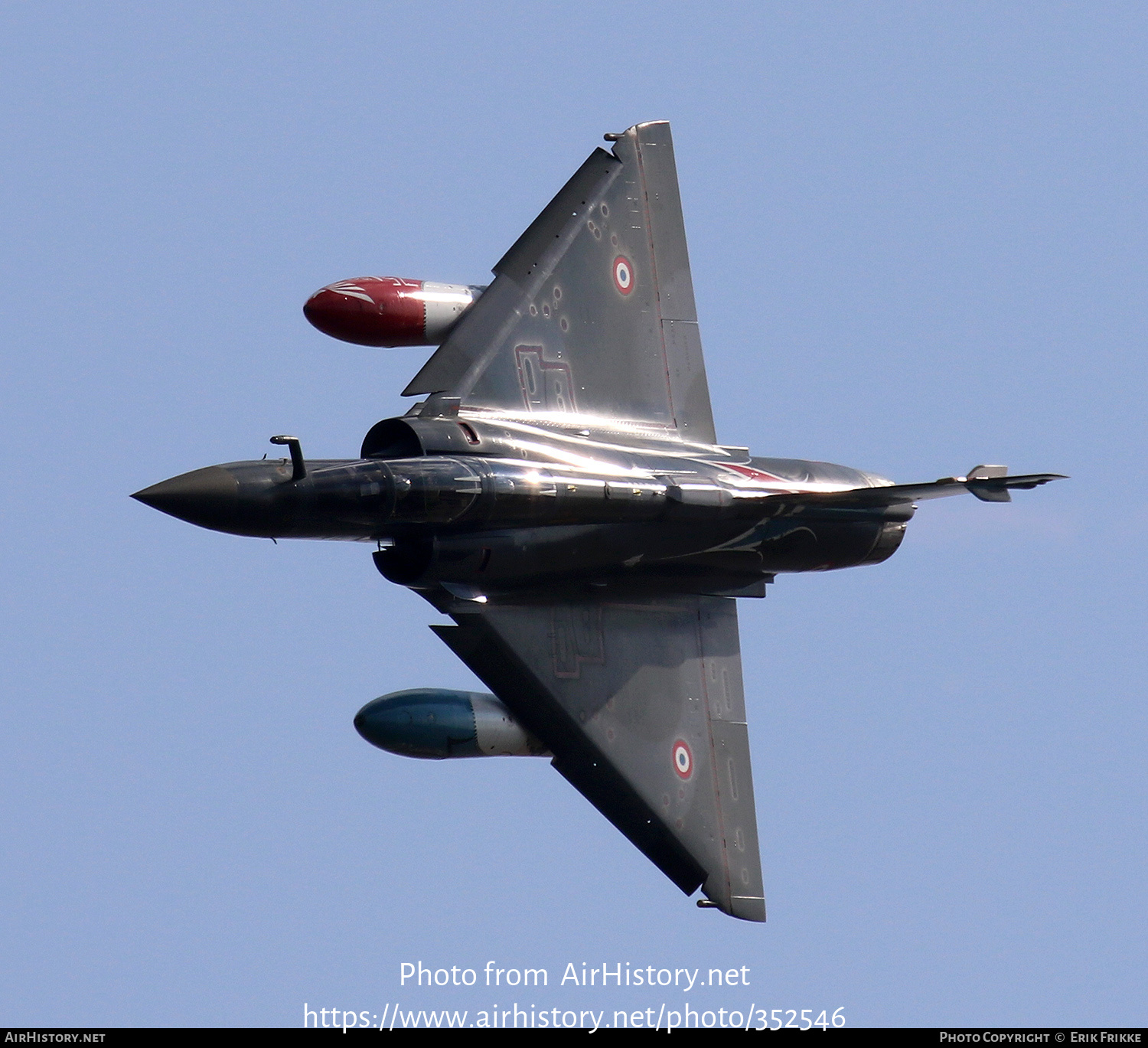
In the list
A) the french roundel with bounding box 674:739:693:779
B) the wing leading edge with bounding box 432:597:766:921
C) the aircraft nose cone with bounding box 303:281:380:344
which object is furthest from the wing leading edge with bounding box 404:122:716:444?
the french roundel with bounding box 674:739:693:779

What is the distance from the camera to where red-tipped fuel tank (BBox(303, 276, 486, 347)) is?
81.3 ft

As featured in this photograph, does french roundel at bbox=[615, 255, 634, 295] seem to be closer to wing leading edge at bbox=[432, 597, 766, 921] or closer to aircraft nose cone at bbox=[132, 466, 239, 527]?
wing leading edge at bbox=[432, 597, 766, 921]

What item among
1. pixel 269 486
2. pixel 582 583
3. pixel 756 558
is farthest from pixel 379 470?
pixel 756 558

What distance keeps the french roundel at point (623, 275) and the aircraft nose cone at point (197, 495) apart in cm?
728

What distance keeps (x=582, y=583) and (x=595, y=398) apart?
2.34m

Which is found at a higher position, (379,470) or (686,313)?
(686,313)

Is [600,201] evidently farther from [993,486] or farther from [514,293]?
[993,486]

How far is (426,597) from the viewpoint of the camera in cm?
2417

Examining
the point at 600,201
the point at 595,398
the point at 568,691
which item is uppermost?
the point at 600,201

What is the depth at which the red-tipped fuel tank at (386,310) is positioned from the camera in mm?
24781

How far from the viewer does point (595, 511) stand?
80.7 ft

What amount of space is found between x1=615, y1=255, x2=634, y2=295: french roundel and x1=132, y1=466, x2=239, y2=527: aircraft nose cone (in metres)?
7.28

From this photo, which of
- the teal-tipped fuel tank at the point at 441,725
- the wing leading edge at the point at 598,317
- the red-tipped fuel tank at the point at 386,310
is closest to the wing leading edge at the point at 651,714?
the teal-tipped fuel tank at the point at 441,725
